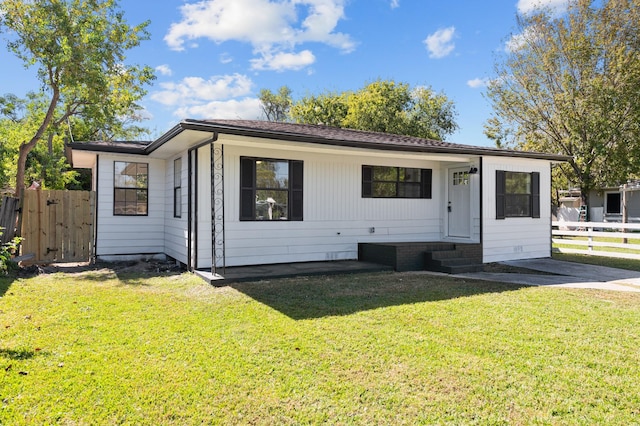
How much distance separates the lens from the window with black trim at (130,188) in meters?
9.90

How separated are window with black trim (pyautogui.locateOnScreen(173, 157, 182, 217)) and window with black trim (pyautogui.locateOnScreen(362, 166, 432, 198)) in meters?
4.08

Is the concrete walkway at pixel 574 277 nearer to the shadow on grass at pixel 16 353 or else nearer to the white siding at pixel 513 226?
the white siding at pixel 513 226

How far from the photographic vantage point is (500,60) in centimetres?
2275

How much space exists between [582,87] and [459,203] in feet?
46.7

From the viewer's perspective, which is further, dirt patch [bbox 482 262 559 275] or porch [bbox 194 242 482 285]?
dirt patch [bbox 482 262 559 275]

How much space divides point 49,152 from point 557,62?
25979 millimetres

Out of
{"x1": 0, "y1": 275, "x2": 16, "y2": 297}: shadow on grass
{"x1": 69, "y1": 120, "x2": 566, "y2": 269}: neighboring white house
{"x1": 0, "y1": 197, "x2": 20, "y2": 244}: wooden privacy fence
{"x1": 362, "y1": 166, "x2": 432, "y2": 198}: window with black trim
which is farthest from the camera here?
{"x1": 362, "y1": 166, "x2": 432, "y2": 198}: window with black trim

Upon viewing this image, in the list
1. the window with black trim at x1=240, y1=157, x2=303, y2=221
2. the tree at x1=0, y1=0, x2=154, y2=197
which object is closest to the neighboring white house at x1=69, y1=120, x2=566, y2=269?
the window with black trim at x1=240, y1=157, x2=303, y2=221

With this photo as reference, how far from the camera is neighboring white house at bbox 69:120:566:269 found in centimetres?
788

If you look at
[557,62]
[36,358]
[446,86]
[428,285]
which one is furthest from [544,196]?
[446,86]

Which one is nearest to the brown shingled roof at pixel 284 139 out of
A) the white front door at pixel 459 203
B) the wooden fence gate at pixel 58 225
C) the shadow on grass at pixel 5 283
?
the white front door at pixel 459 203

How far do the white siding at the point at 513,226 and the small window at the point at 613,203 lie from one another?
18759 millimetres

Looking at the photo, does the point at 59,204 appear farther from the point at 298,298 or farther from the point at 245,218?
the point at 298,298

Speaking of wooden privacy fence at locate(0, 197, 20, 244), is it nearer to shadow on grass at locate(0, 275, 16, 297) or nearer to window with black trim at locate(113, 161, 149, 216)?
shadow on grass at locate(0, 275, 16, 297)
